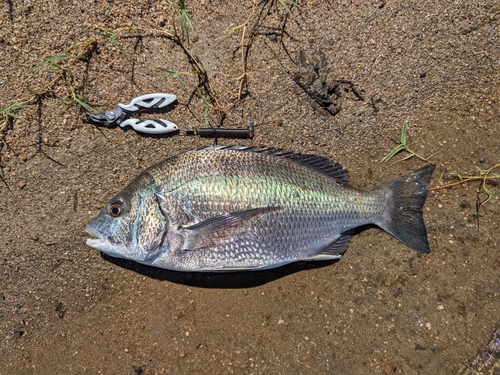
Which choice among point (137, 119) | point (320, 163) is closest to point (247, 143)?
point (320, 163)

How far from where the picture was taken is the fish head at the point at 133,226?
86.8 inches

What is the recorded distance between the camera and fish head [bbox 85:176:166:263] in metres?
2.21

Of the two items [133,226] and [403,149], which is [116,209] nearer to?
[133,226]

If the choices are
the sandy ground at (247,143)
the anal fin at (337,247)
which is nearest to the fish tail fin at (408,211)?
the sandy ground at (247,143)

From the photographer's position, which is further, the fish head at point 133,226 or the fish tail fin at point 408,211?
the fish tail fin at point 408,211

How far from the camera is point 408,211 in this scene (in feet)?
7.97

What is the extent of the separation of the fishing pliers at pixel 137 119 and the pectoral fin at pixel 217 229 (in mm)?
812

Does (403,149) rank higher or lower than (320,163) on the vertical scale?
higher

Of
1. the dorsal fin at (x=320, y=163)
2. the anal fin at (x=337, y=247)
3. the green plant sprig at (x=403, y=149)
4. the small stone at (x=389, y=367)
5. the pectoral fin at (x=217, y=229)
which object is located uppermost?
the green plant sprig at (x=403, y=149)

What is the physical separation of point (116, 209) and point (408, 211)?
2.16 metres

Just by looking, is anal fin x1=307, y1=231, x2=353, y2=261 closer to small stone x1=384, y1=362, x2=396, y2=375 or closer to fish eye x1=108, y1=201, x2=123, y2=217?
small stone x1=384, y1=362, x2=396, y2=375

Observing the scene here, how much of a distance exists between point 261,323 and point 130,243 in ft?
3.78

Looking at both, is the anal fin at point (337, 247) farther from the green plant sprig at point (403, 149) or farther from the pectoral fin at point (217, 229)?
the green plant sprig at point (403, 149)

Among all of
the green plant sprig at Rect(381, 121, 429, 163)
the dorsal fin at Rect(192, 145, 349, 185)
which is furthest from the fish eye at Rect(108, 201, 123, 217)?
the green plant sprig at Rect(381, 121, 429, 163)
